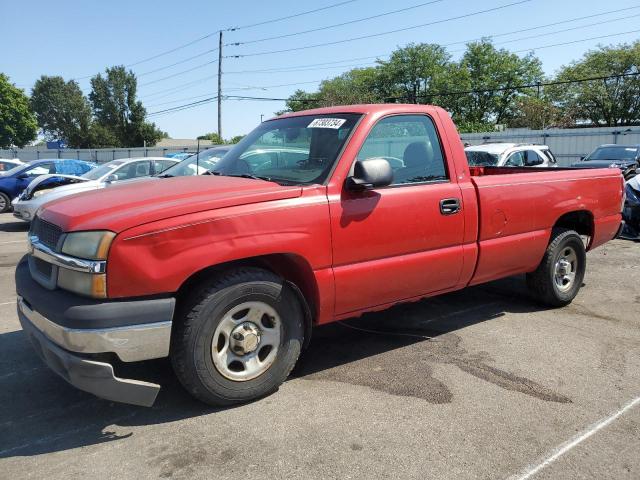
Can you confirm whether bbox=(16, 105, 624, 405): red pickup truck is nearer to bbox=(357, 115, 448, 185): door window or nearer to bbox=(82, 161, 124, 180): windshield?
bbox=(357, 115, 448, 185): door window

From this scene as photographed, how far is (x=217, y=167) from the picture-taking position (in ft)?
14.6

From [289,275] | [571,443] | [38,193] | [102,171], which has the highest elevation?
[102,171]

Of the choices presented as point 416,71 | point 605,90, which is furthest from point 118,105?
point 605,90

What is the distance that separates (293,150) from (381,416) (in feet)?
6.76

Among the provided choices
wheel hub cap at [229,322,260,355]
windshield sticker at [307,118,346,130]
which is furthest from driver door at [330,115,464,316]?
wheel hub cap at [229,322,260,355]

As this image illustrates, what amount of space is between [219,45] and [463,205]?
148ft

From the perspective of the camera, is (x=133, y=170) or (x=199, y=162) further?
(x=133, y=170)

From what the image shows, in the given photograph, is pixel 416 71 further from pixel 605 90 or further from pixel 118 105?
pixel 118 105

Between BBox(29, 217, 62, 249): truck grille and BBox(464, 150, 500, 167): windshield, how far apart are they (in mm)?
11278

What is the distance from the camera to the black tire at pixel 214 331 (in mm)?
3180

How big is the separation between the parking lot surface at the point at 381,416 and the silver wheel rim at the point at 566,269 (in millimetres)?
679

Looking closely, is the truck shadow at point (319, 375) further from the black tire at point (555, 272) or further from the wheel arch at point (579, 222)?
the wheel arch at point (579, 222)

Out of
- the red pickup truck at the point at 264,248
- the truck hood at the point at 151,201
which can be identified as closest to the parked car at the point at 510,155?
the red pickup truck at the point at 264,248

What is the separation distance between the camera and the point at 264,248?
336 cm
